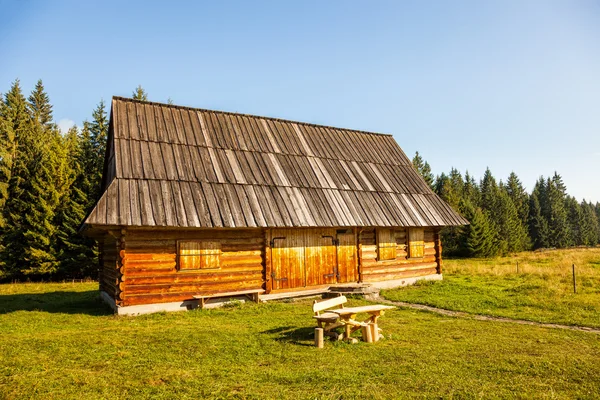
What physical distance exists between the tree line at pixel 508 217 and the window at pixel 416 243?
95.7 feet

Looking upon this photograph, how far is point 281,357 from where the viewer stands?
8.10 m

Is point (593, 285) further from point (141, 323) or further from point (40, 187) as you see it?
point (40, 187)

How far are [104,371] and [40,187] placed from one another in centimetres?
2738

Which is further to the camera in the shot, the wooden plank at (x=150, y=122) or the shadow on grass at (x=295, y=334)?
the wooden plank at (x=150, y=122)

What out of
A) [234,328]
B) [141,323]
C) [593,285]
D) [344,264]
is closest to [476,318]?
[344,264]

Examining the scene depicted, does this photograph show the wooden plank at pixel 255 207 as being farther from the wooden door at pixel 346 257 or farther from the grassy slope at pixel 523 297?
the grassy slope at pixel 523 297

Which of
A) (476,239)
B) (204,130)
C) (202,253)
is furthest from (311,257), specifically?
(476,239)

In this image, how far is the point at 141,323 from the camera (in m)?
11.6

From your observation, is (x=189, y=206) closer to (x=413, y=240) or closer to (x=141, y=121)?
(x=141, y=121)

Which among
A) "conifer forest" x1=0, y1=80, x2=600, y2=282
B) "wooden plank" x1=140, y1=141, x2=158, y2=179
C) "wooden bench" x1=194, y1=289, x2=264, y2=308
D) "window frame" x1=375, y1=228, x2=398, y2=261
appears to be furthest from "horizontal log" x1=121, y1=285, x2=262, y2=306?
"conifer forest" x1=0, y1=80, x2=600, y2=282

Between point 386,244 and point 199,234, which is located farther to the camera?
point 386,244

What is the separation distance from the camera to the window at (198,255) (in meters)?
13.9

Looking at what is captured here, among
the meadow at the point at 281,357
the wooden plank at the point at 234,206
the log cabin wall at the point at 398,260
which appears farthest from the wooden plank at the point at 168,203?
the log cabin wall at the point at 398,260

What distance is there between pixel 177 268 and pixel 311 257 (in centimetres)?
549
